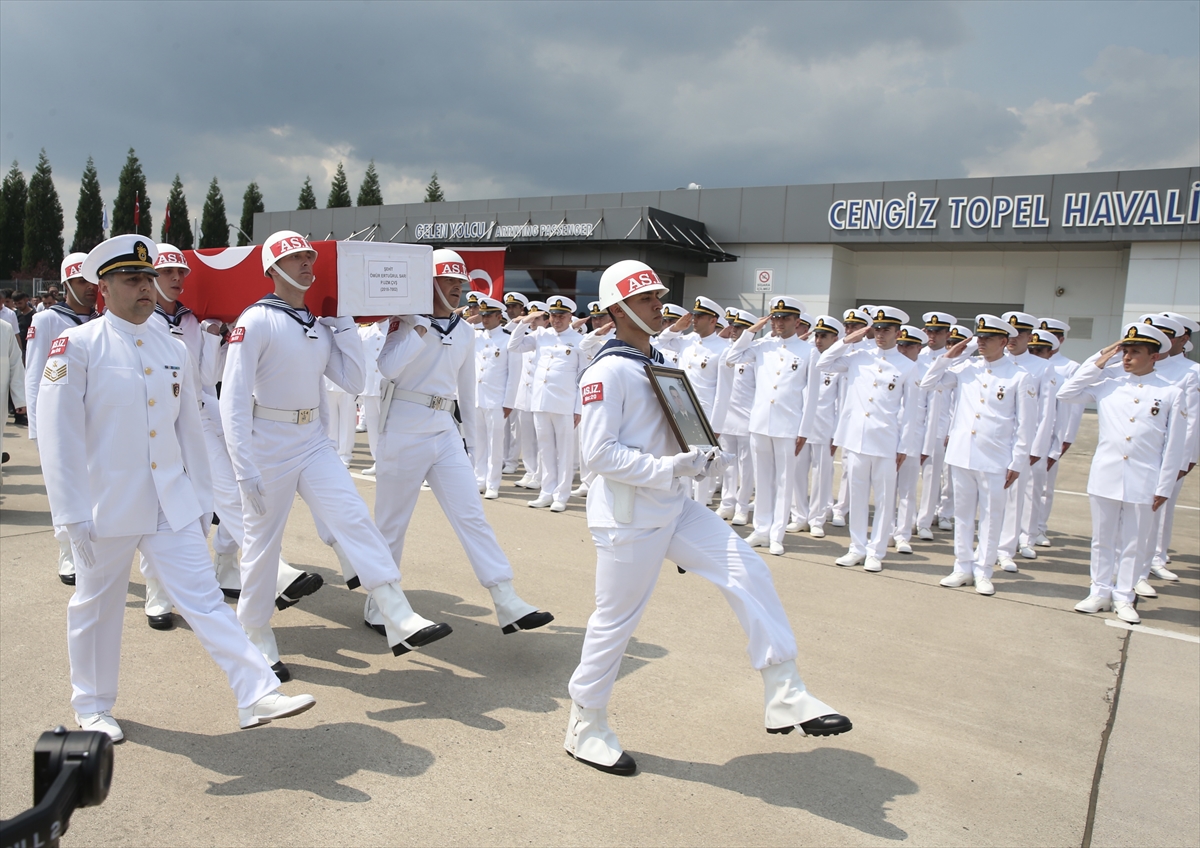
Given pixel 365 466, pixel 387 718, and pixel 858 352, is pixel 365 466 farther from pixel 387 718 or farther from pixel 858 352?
pixel 387 718

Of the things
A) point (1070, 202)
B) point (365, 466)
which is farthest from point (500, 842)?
point (1070, 202)

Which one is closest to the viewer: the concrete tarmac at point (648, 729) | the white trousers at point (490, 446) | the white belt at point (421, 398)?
the concrete tarmac at point (648, 729)

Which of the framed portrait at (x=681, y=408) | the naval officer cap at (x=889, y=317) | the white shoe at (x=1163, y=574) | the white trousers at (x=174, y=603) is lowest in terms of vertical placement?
the white shoe at (x=1163, y=574)

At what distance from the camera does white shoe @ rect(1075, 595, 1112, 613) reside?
6762 mm

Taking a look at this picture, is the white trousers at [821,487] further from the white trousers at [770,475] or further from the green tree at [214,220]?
the green tree at [214,220]

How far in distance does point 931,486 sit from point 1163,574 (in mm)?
2384

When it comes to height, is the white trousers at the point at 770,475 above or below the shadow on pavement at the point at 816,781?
above

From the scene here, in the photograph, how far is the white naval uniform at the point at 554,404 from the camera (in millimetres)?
10328

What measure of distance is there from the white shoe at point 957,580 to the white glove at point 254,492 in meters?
5.56

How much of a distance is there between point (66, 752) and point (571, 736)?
110 inches

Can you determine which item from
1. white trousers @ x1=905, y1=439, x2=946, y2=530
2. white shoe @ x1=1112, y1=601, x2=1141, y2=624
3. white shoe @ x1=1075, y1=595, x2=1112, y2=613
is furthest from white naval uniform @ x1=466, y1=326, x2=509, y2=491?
white shoe @ x1=1112, y1=601, x2=1141, y2=624

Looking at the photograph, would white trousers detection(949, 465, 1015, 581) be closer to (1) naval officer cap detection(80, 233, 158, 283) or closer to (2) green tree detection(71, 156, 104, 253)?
(1) naval officer cap detection(80, 233, 158, 283)

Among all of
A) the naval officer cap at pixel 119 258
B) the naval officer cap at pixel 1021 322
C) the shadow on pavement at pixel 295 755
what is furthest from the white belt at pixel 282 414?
the naval officer cap at pixel 1021 322

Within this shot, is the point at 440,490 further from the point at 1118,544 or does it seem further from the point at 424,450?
the point at 1118,544
